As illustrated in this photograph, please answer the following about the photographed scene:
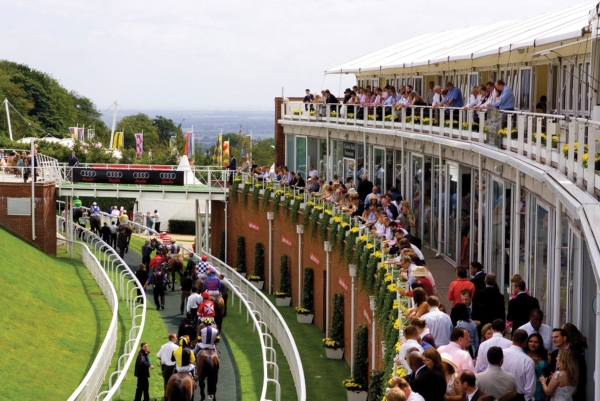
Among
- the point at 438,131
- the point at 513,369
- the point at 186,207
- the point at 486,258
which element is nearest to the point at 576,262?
the point at 513,369

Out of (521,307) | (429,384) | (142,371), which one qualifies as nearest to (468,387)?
(429,384)

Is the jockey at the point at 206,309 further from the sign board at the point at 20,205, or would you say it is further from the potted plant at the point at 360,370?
the sign board at the point at 20,205

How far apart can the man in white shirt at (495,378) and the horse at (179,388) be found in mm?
9531

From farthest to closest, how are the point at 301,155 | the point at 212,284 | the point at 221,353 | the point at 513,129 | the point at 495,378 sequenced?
the point at 301,155 < the point at 212,284 < the point at 221,353 < the point at 513,129 < the point at 495,378

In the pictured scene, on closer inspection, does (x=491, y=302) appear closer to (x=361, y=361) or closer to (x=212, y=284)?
(x=361, y=361)

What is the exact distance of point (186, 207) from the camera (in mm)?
66562

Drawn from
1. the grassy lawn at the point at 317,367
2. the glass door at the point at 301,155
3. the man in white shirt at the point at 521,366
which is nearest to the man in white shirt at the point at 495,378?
the man in white shirt at the point at 521,366

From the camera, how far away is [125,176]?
44.7 meters

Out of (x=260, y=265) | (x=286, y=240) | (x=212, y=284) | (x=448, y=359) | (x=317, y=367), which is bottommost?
(x=317, y=367)

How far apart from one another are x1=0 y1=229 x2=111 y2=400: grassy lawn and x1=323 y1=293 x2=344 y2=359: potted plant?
632cm

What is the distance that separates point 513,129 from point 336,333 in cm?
1218

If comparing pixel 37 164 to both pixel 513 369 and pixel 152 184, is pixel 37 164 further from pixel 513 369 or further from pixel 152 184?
pixel 513 369

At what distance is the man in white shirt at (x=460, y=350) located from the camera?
40.1 feet

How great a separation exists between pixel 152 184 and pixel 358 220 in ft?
62.3
